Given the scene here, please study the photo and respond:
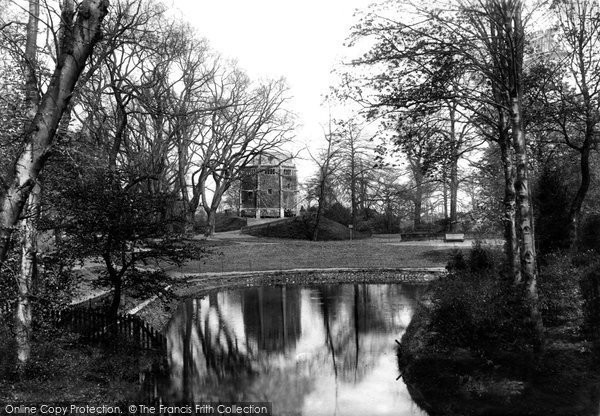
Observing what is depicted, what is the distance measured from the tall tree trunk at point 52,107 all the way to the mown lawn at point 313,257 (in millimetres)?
22157

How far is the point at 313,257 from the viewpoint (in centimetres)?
3111

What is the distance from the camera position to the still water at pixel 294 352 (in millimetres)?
9188

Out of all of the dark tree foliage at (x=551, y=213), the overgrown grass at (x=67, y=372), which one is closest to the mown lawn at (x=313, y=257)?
the dark tree foliage at (x=551, y=213)

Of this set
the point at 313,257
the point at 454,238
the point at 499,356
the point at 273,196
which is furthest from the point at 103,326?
the point at 273,196

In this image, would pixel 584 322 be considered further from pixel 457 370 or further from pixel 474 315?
pixel 457 370

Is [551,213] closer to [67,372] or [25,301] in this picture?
[67,372]

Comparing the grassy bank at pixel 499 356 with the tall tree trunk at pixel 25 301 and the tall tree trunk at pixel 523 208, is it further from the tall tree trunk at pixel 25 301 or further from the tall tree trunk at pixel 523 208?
the tall tree trunk at pixel 25 301

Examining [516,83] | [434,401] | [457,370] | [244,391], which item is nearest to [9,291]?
[244,391]

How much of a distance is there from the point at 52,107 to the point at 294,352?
369 inches

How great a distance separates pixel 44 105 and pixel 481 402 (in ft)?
25.8

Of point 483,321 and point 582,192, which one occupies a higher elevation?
point 582,192

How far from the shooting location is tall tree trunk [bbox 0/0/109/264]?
5.04m

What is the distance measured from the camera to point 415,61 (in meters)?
11.1

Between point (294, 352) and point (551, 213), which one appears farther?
point (551, 213)
